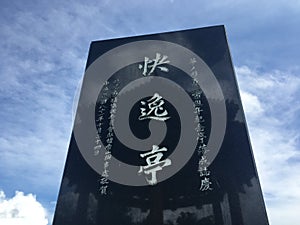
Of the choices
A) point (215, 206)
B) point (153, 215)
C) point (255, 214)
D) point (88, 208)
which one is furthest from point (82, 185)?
point (255, 214)

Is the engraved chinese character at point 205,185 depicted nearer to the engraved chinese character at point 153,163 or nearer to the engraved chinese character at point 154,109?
the engraved chinese character at point 153,163

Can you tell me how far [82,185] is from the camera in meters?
3.40

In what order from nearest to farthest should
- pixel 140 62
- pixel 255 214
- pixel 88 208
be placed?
pixel 255 214 → pixel 88 208 → pixel 140 62

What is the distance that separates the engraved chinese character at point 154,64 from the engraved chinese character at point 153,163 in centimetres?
136

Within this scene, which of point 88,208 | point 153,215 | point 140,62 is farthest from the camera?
point 140,62

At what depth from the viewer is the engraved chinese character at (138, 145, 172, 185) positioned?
327cm

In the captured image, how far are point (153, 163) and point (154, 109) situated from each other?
2.75 feet

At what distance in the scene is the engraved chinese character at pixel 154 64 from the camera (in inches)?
167

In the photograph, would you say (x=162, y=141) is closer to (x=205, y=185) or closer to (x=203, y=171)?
(x=203, y=171)

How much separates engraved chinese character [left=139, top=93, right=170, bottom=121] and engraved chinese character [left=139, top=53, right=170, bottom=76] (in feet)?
1.60

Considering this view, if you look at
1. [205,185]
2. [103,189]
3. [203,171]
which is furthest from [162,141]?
[103,189]

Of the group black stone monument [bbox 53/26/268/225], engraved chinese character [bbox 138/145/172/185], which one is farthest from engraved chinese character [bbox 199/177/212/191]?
engraved chinese character [bbox 138/145/172/185]

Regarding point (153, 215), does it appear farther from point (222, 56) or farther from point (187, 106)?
point (222, 56)

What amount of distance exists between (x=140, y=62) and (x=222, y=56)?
134 cm
